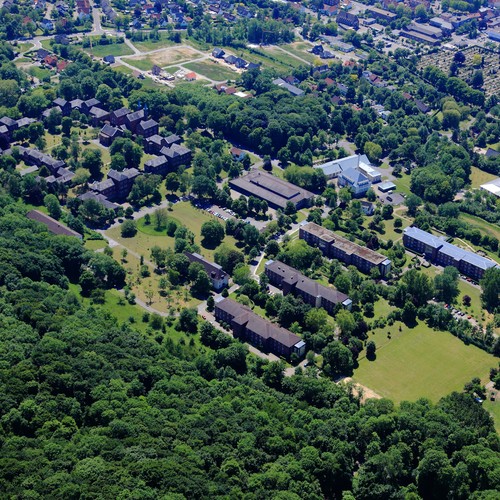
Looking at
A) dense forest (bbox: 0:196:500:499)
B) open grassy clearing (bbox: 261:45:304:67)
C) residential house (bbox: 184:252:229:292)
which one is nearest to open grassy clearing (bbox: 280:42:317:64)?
open grassy clearing (bbox: 261:45:304:67)

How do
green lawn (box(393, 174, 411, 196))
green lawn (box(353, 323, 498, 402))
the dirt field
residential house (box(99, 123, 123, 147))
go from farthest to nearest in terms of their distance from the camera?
1. the dirt field
2. residential house (box(99, 123, 123, 147))
3. green lawn (box(393, 174, 411, 196))
4. green lawn (box(353, 323, 498, 402))

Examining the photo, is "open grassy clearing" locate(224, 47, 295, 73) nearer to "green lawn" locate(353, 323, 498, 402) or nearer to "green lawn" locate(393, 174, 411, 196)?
"green lawn" locate(393, 174, 411, 196)

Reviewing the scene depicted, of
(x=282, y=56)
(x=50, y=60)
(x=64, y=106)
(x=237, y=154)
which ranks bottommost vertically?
(x=64, y=106)

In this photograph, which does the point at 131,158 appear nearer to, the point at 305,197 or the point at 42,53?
the point at 305,197

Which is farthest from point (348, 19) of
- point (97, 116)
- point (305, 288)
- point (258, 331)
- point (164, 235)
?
point (258, 331)

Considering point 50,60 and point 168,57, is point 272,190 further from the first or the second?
point 50,60

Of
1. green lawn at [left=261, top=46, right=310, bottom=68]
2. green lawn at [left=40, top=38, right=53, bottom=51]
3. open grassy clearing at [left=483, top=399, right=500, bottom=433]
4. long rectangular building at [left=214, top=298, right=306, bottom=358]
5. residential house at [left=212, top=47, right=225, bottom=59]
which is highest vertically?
green lawn at [left=261, top=46, right=310, bottom=68]

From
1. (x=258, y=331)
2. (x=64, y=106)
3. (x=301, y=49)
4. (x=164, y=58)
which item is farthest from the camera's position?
(x=301, y=49)

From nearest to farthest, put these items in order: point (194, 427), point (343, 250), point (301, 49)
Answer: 1. point (194, 427)
2. point (343, 250)
3. point (301, 49)
